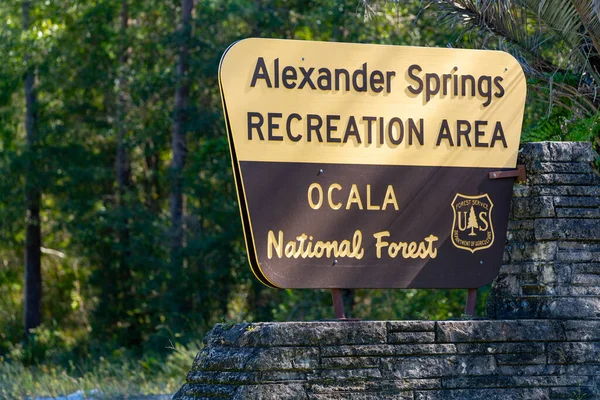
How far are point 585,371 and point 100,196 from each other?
684 inches

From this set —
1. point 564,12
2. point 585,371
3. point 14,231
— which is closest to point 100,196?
point 14,231

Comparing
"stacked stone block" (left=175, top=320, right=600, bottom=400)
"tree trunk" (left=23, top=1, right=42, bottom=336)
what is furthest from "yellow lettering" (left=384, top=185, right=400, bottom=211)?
"tree trunk" (left=23, top=1, right=42, bottom=336)

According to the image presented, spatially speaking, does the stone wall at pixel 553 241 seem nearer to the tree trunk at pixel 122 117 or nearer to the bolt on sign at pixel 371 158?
the bolt on sign at pixel 371 158

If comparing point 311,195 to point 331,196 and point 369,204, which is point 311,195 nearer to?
point 331,196

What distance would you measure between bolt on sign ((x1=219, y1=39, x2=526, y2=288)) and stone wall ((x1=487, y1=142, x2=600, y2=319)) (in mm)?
140

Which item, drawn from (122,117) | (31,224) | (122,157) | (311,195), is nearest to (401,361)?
(311,195)

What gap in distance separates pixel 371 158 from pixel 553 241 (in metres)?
1.46

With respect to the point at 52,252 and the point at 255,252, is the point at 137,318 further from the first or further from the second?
the point at 255,252

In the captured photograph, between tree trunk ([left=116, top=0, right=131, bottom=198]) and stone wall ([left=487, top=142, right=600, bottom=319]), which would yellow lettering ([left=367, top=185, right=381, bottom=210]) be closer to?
stone wall ([left=487, top=142, right=600, bottom=319])

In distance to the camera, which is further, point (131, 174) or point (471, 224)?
point (131, 174)

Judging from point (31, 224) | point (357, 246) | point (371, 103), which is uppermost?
point (371, 103)

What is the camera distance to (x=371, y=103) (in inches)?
259

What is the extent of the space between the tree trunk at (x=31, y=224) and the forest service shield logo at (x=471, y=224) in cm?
1610

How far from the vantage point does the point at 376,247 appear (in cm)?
652
